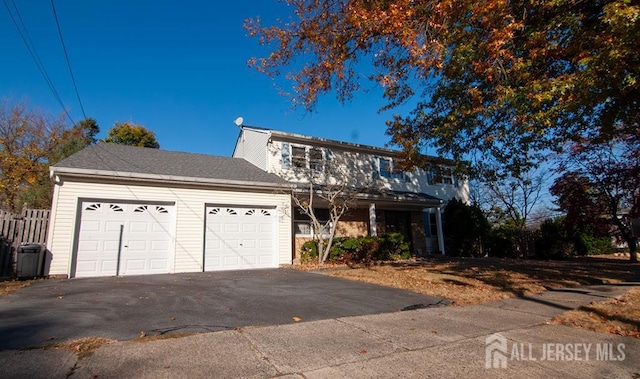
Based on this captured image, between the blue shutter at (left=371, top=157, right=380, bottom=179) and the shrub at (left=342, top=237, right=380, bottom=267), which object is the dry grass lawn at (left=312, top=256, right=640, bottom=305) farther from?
the blue shutter at (left=371, top=157, right=380, bottom=179)

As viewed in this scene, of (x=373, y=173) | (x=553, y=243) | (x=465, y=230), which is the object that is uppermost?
(x=373, y=173)

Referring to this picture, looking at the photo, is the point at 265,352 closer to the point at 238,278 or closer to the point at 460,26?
the point at 238,278

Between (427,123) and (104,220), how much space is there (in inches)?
431

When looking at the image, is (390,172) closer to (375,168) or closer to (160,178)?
(375,168)

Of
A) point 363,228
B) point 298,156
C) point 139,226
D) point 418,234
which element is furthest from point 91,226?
point 418,234

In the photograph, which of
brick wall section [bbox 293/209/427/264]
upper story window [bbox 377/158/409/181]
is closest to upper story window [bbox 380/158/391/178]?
upper story window [bbox 377/158/409/181]

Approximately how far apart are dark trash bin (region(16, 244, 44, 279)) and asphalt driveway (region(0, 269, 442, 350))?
750 millimetres

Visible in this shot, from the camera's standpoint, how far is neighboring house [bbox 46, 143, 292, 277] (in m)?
9.83

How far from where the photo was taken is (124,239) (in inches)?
410

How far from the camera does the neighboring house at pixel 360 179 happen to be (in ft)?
50.7

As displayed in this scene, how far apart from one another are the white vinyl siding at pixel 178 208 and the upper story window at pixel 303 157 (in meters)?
2.95

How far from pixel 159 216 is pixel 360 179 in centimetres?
1027

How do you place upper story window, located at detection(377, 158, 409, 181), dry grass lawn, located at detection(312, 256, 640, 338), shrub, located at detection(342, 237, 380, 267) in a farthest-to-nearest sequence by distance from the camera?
upper story window, located at detection(377, 158, 409, 181), shrub, located at detection(342, 237, 380, 267), dry grass lawn, located at detection(312, 256, 640, 338)


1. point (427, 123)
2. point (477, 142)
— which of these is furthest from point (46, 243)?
point (477, 142)
